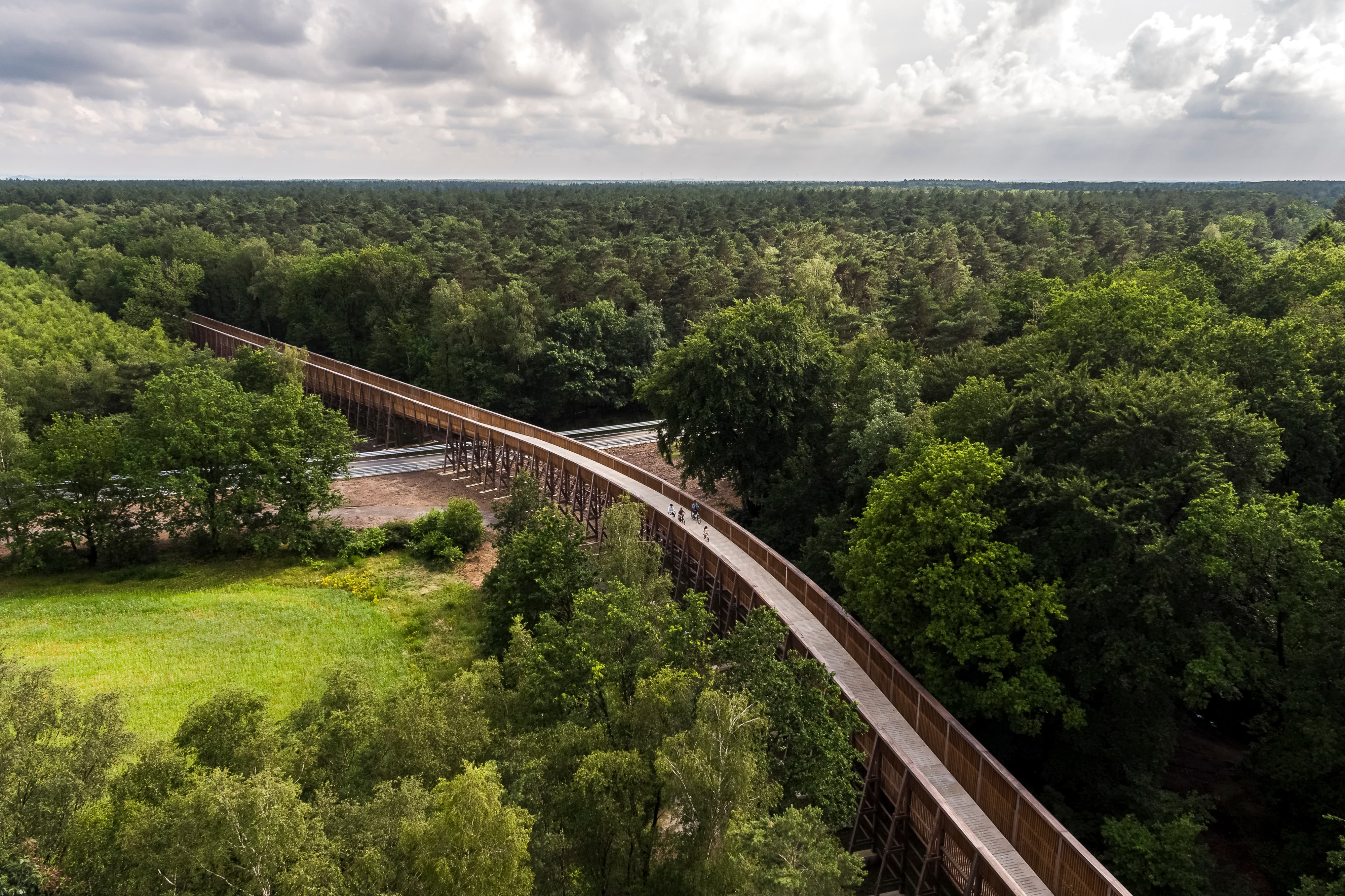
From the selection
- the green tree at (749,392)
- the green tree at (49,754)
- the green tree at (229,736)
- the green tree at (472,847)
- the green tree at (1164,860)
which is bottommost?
the green tree at (1164,860)

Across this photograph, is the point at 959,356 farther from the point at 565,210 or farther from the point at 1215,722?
the point at 565,210

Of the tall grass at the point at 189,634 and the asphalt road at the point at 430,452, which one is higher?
the asphalt road at the point at 430,452

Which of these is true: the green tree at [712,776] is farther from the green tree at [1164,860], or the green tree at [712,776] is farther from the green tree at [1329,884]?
the green tree at [1329,884]

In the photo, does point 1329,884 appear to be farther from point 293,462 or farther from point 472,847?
point 293,462

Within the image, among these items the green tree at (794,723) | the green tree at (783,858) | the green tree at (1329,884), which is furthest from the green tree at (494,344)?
the green tree at (1329,884)

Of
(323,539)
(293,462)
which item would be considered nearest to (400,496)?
(323,539)

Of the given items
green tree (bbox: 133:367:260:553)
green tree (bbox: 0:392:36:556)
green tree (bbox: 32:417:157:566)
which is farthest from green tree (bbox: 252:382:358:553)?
green tree (bbox: 0:392:36:556)

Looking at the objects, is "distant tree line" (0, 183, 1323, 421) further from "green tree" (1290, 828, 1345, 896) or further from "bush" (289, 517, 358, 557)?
"green tree" (1290, 828, 1345, 896)

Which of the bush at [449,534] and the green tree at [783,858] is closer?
the green tree at [783,858]
